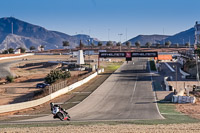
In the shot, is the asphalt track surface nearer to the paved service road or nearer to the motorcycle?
the paved service road

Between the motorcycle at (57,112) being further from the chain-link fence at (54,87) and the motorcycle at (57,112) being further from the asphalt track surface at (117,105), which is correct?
the chain-link fence at (54,87)

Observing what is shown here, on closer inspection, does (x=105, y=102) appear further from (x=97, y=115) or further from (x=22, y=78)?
(x=22, y=78)

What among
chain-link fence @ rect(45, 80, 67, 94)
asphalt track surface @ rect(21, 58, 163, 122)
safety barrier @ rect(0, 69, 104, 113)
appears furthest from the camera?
chain-link fence @ rect(45, 80, 67, 94)

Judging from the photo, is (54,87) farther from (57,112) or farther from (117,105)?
(57,112)

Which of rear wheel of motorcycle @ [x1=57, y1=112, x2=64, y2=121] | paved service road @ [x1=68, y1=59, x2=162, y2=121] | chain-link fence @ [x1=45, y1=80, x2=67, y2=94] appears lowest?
paved service road @ [x1=68, y1=59, x2=162, y2=121]

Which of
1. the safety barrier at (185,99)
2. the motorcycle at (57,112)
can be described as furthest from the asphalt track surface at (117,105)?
the motorcycle at (57,112)

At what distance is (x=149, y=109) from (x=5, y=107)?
16.8m

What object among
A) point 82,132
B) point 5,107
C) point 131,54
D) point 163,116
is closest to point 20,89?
point 5,107

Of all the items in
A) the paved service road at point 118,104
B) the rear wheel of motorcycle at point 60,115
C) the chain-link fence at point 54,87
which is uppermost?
the rear wheel of motorcycle at point 60,115

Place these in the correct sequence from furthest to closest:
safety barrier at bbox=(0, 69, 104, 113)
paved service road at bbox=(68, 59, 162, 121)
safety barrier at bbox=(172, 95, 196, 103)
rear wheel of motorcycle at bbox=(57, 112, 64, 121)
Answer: safety barrier at bbox=(172, 95, 196, 103), safety barrier at bbox=(0, 69, 104, 113), paved service road at bbox=(68, 59, 162, 121), rear wheel of motorcycle at bbox=(57, 112, 64, 121)

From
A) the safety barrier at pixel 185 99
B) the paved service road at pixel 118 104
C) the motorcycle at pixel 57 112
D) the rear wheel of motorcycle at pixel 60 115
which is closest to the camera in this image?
the motorcycle at pixel 57 112

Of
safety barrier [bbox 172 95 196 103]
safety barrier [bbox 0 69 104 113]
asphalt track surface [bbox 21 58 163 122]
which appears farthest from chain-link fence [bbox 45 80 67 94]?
safety barrier [bbox 172 95 196 103]

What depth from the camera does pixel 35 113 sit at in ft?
120

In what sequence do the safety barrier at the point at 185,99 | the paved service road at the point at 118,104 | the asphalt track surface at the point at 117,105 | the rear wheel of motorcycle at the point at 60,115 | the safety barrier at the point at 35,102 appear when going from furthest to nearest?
the safety barrier at the point at 185,99
the safety barrier at the point at 35,102
the paved service road at the point at 118,104
the asphalt track surface at the point at 117,105
the rear wheel of motorcycle at the point at 60,115
